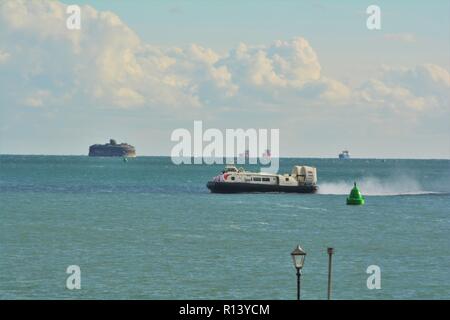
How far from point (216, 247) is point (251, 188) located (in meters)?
73.6

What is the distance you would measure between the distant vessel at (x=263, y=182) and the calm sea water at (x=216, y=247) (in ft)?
21.5

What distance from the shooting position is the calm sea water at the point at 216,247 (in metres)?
60.2

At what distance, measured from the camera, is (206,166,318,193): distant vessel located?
154375mm

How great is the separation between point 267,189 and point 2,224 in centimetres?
6209

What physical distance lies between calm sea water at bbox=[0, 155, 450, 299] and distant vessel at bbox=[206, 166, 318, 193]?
21.5ft

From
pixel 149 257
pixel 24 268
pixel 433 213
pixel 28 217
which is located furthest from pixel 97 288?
pixel 433 213

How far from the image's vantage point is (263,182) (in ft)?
516
